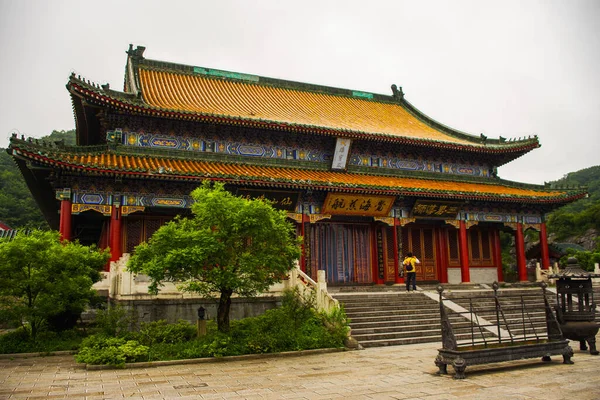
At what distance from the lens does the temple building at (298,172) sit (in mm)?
15469

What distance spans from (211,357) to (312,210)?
8.95 m

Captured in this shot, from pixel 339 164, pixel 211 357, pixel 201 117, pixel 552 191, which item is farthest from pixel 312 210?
pixel 552 191

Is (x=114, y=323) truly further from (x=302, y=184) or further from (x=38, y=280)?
(x=302, y=184)

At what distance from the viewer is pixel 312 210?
59.3ft

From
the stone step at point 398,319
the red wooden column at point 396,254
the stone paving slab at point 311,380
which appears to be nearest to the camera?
the stone paving slab at point 311,380

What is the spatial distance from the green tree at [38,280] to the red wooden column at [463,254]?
14301mm

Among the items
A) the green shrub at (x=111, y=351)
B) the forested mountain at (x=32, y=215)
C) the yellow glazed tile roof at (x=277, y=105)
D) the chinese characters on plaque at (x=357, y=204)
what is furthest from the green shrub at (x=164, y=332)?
the forested mountain at (x=32, y=215)

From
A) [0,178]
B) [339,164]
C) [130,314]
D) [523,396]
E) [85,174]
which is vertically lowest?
[523,396]

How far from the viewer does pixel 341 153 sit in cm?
1967

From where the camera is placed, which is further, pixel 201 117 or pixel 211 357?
pixel 201 117

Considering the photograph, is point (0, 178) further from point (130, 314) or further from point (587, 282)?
point (587, 282)

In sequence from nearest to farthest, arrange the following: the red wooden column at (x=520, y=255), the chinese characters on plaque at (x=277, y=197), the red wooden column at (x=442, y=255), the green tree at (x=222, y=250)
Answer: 1. the green tree at (x=222, y=250)
2. the chinese characters on plaque at (x=277, y=197)
3. the red wooden column at (x=442, y=255)
4. the red wooden column at (x=520, y=255)

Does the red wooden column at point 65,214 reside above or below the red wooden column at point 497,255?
above

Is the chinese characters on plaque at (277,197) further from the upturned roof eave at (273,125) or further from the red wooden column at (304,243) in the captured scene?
the upturned roof eave at (273,125)
